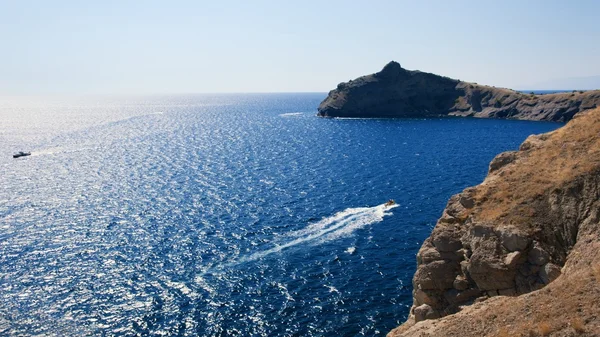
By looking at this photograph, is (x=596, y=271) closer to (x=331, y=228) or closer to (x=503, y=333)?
(x=503, y=333)

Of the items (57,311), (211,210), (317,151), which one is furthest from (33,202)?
(317,151)

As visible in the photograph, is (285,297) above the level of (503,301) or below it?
below

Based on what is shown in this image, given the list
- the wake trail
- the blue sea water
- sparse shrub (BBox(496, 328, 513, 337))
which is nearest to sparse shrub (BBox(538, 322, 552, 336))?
sparse shrub (BBox(496, 328, 513, 337))

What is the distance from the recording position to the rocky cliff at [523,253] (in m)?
26.4

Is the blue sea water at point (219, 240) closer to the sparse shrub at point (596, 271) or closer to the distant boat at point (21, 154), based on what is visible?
the distant boat at point (21, 154)

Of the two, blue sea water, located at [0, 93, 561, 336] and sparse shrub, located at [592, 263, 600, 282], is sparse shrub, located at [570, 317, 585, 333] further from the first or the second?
blue sea water, located at [0, 93, 561, 336]

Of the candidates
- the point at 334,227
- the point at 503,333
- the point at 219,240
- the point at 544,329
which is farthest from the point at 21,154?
the point at 544,329

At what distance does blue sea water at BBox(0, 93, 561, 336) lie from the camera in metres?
50.2

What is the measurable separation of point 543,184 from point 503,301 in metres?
13.6

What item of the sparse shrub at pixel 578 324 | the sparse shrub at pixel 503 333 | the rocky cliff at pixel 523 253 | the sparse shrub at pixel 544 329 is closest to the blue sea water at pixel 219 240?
the rocky cliff at pixel 523 253

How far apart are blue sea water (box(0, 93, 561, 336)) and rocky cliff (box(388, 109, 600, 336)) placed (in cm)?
1284

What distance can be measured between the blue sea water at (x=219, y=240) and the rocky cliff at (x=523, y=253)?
12842 millimetres

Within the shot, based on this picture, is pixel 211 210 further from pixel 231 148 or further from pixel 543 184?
pixel 231 148

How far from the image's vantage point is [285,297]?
2103 inches
